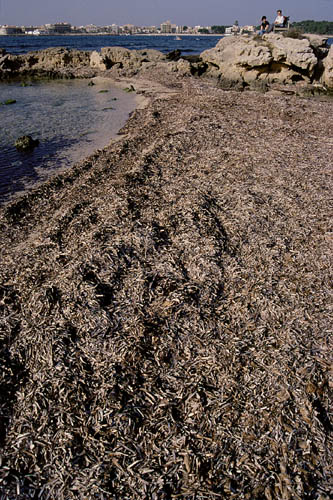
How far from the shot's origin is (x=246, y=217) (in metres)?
6.40

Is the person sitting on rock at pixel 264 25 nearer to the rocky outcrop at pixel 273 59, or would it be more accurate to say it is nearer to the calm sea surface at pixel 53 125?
the rocky outcrop at pixel 273 59

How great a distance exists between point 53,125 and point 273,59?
16.7 meters

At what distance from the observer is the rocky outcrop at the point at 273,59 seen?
2125 centimetres

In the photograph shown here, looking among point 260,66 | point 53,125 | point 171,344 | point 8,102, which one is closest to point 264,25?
point 260,66

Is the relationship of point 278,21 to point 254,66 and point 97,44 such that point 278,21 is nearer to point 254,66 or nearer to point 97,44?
point 254,66

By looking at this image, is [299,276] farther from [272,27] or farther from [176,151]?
[272,27]

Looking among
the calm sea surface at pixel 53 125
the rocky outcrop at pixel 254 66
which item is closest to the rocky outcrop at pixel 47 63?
the rocky outcrop at pixel 254 66

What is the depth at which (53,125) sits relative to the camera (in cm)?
1602

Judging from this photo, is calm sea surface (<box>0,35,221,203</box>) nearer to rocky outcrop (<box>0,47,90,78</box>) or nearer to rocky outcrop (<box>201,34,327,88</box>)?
rocky outcrop (<box>0,47,90,78</box>)

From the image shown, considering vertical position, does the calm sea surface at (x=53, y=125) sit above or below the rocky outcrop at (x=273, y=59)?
below

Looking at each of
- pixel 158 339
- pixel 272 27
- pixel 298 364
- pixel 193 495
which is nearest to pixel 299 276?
pixel 298 364

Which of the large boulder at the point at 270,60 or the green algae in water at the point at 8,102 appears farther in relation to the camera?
the large boulder at the point at 270,60

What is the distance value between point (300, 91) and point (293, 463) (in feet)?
74.7

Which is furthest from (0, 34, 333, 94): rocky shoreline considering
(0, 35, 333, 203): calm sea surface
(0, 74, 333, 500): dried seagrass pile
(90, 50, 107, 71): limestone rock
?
(0, 74, 333, 500): dried seagrass pile
